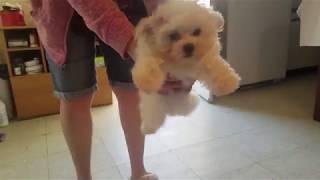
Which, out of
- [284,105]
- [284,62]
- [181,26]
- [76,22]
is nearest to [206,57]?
[181,26]

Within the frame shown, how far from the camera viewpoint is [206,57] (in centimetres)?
58

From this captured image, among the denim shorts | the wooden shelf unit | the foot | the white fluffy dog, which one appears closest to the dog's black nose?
the white fluffy dog

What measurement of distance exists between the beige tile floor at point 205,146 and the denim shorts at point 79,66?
0.49 m

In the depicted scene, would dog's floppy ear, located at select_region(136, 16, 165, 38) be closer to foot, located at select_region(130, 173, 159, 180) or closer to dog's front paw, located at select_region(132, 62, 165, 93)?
dog's front paw, located at select_region(132, 62, 165, 93)

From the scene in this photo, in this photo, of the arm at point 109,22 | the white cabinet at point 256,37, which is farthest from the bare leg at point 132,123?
the white cabinet at point 256,37

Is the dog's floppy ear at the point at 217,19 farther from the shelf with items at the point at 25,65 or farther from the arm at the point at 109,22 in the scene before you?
the shelf with items at the point at 25,65

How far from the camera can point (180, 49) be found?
1.78 feet

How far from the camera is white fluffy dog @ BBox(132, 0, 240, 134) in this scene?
21.4 inches

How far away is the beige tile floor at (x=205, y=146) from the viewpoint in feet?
4.23

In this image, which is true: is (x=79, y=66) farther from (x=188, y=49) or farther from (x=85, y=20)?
(x=188, y=49)

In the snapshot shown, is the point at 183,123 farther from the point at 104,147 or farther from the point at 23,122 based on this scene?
the point at 23,122

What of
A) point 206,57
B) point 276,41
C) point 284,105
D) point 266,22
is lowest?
point 284,105

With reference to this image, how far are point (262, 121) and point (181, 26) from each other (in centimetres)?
130

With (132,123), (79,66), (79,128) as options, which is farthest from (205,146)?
(79,66)
